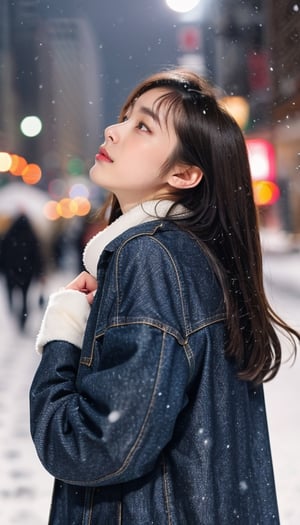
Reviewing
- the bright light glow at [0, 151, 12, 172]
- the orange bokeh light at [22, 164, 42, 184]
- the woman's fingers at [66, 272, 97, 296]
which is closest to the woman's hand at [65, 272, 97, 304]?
the woman's fingers at [66, 272, 97, 296]

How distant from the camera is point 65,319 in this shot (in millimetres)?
1057

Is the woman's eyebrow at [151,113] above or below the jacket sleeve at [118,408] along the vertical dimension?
above

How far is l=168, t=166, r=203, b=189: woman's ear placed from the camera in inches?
43.0

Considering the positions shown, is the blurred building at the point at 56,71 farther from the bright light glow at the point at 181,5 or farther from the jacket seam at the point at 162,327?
the jacket seam at the point at 162,327

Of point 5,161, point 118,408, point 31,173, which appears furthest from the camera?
point 31,173

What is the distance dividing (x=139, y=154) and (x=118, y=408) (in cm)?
43

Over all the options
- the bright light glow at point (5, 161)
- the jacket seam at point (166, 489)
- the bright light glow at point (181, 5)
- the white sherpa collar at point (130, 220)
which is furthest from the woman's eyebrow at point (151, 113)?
the bright light glow at point (5, 161)

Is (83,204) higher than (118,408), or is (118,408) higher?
(83,204)

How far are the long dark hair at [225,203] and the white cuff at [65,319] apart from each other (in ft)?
0.71

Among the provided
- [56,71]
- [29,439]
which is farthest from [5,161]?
[29,439]

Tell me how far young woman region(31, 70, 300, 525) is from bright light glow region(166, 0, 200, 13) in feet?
3.47

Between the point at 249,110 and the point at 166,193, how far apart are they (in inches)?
49.8

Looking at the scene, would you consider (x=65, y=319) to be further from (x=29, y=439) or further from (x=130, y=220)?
(x=29, y=439)

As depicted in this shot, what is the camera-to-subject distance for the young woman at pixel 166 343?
916mm
